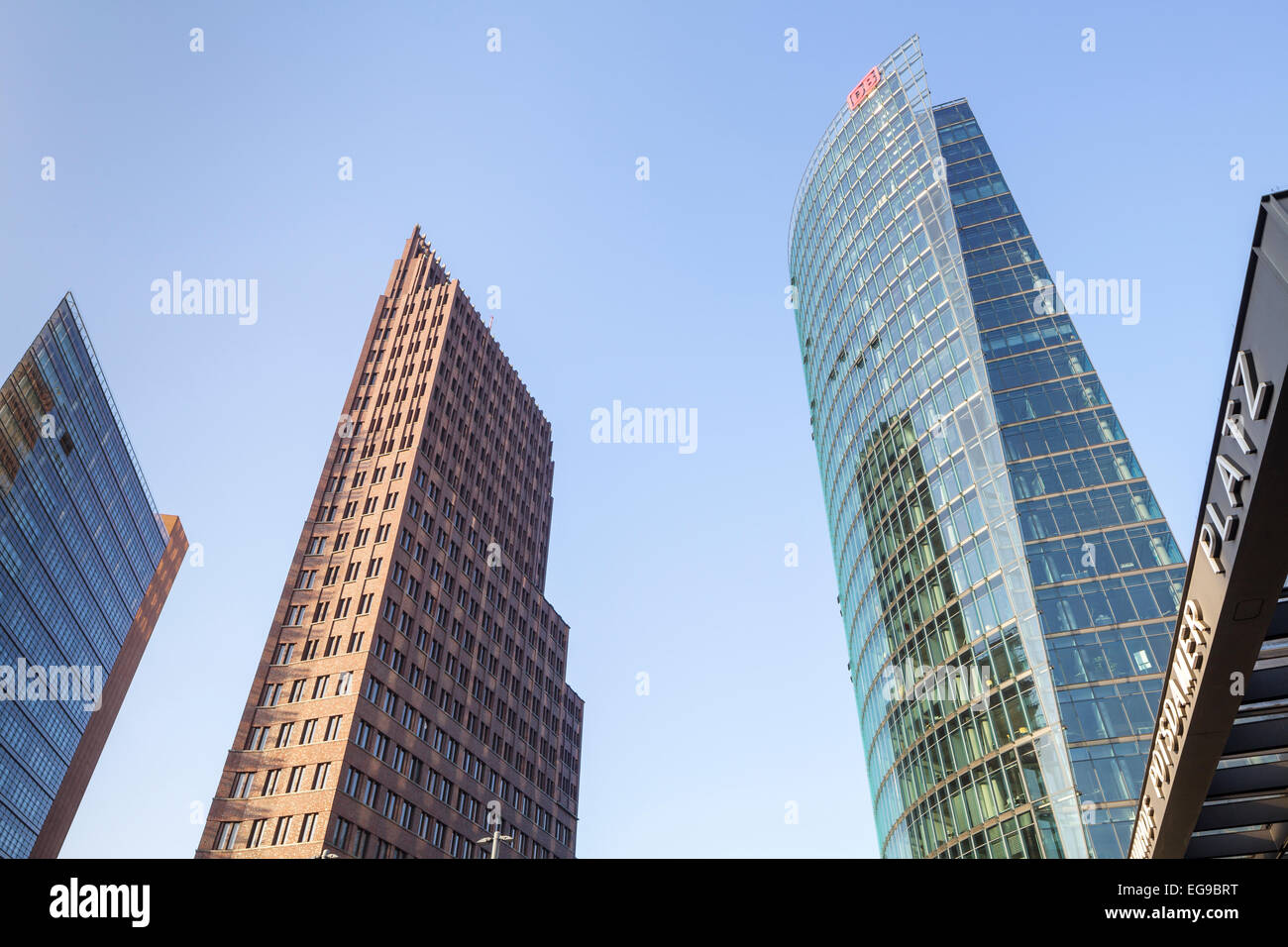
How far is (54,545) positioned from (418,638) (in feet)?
172

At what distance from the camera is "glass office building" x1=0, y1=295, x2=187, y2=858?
90000mm

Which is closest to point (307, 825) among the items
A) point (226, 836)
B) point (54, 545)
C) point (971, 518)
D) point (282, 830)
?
point (282, 830)

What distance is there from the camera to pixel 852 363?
3017 inches

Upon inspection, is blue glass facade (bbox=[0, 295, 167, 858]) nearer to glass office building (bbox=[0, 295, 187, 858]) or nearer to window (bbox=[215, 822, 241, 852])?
glass office building (bbox=[0, 295, 187, 858])

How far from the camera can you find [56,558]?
3999 inches

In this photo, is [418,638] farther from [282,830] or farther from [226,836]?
[226,836]

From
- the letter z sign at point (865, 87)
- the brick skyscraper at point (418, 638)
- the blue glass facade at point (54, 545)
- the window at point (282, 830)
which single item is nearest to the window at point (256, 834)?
the brick skyscraper at point (418, 638)

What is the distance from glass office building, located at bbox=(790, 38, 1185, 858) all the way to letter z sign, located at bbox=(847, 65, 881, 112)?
6.61 feet

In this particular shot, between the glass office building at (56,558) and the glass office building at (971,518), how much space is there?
3103 inches

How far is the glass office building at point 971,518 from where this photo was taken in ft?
159

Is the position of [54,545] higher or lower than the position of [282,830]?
higher

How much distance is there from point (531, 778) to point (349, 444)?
38881 millimetres

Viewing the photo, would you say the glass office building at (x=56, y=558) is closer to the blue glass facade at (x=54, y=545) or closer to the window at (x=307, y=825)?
the blue glass facade at (x=54, y=545)

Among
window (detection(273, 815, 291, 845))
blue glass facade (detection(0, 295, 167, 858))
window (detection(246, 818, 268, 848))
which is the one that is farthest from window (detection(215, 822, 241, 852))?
blue glass facade (detection(0, 295, 167, 858))
